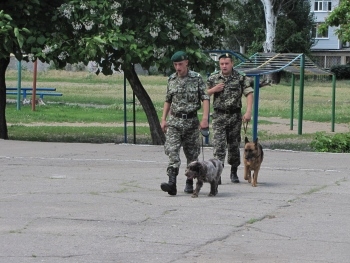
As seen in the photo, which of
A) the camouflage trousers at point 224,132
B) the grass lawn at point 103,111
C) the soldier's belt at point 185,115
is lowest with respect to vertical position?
the grass lawn at point 103,111

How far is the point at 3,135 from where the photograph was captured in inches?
867

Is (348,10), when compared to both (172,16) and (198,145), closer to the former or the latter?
(172,16)

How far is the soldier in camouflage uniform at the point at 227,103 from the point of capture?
1301cm

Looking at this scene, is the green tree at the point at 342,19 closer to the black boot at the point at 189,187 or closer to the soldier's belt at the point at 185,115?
the black boot at the point at 189,187

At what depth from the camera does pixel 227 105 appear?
13172mm

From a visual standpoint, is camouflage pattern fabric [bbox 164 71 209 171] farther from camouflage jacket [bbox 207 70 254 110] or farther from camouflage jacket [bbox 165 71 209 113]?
camouflage jacket [bbox 207 70 254 110]

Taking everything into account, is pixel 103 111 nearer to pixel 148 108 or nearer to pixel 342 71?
pixel 148 108

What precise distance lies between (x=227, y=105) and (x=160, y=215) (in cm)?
288

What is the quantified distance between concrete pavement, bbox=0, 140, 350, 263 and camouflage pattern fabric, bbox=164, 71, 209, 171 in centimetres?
62

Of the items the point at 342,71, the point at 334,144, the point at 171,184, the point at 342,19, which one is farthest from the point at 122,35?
the point at 342,71

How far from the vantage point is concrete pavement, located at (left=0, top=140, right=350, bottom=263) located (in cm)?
869

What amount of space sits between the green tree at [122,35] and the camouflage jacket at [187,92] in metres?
6.85

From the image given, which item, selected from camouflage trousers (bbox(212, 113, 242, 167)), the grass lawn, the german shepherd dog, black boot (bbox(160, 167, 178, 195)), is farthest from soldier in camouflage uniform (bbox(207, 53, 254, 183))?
the grass lawn

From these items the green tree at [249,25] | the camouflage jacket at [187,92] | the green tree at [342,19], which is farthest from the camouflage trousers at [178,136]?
the green tree at [249,25]
